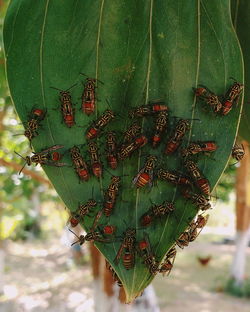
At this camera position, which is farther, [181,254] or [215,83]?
[181,254]

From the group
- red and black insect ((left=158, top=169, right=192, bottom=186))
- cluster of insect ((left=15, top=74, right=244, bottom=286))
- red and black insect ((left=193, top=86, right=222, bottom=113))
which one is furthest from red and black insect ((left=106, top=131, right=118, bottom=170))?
red and black insect ((left=193, top=86, right=222, bottom=113))

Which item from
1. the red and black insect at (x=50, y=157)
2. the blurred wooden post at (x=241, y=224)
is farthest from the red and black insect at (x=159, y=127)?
the blurred wooden post at (x=241, y=224)

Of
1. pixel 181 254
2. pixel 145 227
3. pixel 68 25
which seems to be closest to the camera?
pixel 145 227

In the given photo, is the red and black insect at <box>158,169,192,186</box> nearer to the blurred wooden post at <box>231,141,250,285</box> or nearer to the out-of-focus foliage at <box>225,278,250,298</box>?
the blurred wooden post at <box>231,141,250,285</box>

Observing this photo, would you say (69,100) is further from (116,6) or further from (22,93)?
(116,6)

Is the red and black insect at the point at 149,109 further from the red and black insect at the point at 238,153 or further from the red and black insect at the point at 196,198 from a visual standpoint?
the red and black insect at the point at 238,153

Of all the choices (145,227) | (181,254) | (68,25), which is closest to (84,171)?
(145,227)

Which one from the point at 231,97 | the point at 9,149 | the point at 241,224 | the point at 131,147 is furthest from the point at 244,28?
the point at 241,224
